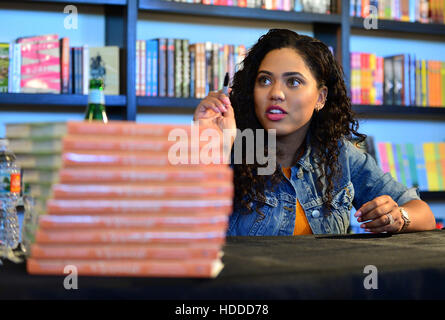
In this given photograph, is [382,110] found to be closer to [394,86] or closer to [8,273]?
[394,86]

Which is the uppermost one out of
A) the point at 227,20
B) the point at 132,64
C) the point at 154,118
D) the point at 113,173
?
the point at 227,20

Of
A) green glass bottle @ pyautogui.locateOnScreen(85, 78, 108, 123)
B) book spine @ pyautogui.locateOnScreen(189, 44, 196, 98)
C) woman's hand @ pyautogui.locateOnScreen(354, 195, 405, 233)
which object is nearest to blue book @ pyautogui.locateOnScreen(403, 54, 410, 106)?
book spine @ pyautogui.locateOnScreen(189, 44, 196, 98)

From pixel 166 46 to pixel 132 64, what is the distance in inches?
7.4

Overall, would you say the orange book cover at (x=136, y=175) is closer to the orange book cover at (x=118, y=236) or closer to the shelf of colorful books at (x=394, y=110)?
the orange book cover at (x=118, y=236)

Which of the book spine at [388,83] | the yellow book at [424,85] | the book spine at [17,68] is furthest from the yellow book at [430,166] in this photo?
the book spine at [17,68]

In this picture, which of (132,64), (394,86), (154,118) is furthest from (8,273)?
(394,86)

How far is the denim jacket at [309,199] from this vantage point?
1.46 m

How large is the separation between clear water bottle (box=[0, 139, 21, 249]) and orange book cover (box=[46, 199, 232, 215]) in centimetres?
30

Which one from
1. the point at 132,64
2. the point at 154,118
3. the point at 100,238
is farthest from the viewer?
the point at 154,118

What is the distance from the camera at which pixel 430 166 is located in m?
2.88

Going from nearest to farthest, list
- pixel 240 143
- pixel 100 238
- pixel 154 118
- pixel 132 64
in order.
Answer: pixel 100 238, pixel 240 143, pixel 132 64, pixel 154 118

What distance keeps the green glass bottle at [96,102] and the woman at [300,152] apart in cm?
44

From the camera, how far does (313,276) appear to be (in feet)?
2.10

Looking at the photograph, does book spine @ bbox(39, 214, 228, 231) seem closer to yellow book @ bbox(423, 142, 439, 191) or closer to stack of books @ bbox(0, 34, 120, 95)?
stack of books @ bbox(0, 34, 120, 95)
